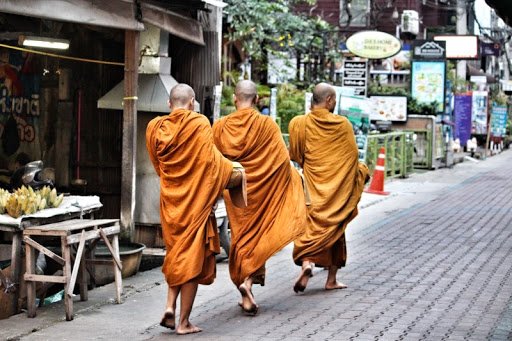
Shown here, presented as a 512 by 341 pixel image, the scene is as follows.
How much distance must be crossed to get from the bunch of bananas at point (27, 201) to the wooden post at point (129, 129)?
1581 millimetres

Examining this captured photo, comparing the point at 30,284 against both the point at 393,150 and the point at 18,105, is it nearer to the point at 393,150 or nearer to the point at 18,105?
the point at 18,105

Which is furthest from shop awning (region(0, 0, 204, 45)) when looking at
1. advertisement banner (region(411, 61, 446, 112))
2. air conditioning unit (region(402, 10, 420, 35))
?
air conditioning unit (region(402, 10, 420, 35))

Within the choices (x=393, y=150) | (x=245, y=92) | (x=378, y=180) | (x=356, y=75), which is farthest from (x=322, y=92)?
(x=393, y=150)

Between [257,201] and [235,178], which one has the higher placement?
[235,178]

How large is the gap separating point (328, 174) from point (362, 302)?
1.37 m

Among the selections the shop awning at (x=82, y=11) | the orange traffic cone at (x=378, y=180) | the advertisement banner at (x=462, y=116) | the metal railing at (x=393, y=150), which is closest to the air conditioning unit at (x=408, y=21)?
Answer: the advertisement banner at (x=462, y=116)

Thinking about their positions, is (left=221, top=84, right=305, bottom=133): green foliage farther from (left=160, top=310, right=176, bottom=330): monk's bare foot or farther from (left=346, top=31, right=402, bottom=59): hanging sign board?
(left=160, top=310, right=176, bottom=330): monk's bare foot

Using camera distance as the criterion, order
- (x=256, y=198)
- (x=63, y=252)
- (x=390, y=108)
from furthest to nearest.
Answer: (x=390, y=108) → (x=256, y=198) → (x=63, y=252)

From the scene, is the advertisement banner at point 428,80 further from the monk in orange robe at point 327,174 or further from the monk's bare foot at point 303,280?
the monk's bare foot at point 303,280

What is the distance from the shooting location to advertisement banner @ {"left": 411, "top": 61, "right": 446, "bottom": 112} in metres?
31.0

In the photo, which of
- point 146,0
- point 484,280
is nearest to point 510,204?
point 484,280

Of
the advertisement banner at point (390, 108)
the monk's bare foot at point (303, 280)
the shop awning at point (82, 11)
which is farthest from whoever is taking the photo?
the advertisement banner at point (390, 108)

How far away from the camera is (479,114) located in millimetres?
39812

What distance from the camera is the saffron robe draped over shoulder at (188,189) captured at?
7875mm
